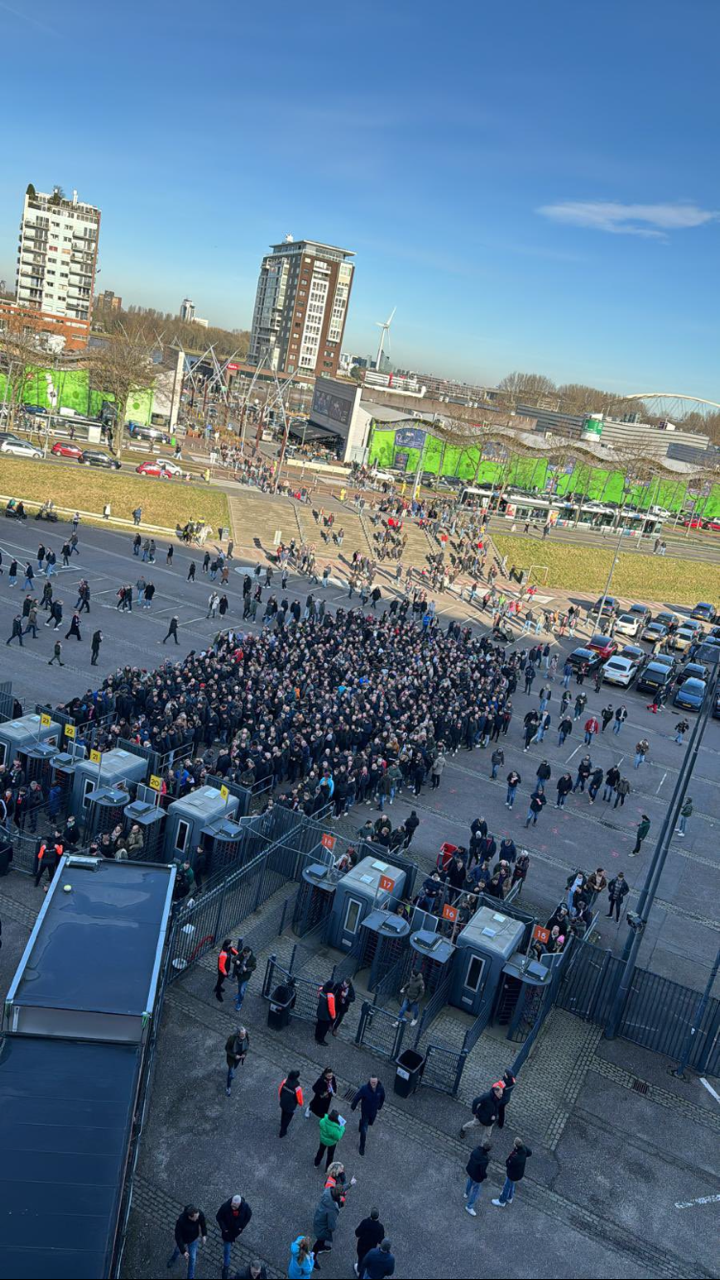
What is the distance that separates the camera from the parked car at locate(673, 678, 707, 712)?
120 ft

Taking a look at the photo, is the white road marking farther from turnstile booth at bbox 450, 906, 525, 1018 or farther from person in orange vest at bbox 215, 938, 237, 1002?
person in orange vest at bbox 215, 938, 237, 1002

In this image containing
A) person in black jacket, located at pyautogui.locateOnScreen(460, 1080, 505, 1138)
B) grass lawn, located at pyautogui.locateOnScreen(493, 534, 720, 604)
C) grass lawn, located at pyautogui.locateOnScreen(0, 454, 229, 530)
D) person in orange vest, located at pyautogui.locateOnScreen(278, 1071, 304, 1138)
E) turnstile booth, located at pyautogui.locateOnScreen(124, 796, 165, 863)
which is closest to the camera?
person in orange vest, located at pyautogui.locateOnScreen(278, 1071, 304, 1138)

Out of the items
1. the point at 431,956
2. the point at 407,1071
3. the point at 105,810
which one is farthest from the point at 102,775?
the point at 407,1071

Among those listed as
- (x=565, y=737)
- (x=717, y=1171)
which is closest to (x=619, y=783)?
(x=565, y=737)

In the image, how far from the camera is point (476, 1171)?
10.2 metres

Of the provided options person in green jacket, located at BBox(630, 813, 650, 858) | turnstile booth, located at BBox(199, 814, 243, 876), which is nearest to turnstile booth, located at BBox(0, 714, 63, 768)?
turnstile booth, located at BBox(199, 814, 243, 876)

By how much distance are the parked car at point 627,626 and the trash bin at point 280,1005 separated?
37794mm

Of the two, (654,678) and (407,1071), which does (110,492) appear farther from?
(407,1071)

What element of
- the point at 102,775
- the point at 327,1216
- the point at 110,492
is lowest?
the point at 327,1216

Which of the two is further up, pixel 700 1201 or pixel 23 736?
pixel 23 736

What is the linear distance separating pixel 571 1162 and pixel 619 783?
1428 cm

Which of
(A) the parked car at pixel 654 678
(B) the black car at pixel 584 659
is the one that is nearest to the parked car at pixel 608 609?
(B) the black car at pixel 584 659

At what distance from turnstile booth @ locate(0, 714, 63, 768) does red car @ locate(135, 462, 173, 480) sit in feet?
134

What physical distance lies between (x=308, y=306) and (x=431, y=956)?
170802 millimetres
